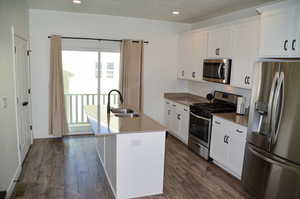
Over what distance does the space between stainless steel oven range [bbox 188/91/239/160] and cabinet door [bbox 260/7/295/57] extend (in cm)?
136

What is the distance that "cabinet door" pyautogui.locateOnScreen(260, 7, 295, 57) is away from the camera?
2824mm

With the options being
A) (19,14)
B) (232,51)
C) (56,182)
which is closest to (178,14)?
(232,51)

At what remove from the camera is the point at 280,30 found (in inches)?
115

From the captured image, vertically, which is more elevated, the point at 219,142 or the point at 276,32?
the point at 276,32

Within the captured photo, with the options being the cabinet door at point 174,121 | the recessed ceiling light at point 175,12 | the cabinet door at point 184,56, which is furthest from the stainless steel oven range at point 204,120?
the recessed ceiling light at point 175,12

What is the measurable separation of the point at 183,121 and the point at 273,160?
96.6 inches

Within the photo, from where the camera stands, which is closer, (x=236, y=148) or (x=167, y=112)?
(x=236, y=148)

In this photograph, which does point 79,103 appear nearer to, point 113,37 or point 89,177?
point 113,37

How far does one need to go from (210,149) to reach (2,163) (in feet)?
10.4

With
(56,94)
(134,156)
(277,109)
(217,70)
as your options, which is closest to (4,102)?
(134,156)

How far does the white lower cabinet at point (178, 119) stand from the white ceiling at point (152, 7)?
1973 millimetres

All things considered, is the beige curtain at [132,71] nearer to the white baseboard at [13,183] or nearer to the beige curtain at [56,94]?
the beige curtain at [56,94]

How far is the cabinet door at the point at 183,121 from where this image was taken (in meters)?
4.89

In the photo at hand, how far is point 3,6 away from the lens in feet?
9.32
